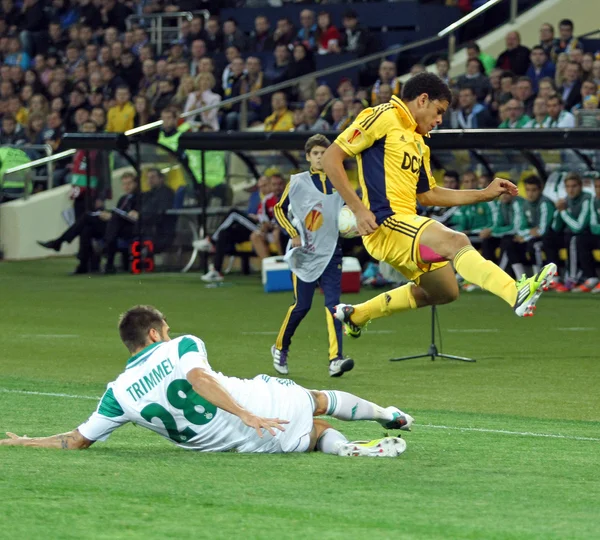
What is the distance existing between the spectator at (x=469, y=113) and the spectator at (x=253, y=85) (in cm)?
542

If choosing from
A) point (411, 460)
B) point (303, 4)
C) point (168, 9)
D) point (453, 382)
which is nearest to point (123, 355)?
point (453, 382)

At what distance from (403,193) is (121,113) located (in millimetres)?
18773

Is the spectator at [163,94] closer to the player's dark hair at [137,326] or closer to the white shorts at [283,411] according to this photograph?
the white shorts at [283,411]

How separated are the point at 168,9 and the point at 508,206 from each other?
13.5 m

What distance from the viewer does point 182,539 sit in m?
5.40

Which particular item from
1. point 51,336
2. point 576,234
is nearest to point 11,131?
point 576,234

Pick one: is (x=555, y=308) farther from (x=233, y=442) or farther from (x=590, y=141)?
(x=233, y=442)

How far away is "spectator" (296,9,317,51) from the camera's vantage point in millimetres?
27609

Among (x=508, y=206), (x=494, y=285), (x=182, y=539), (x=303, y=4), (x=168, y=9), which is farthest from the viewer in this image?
(x=168, y=9)

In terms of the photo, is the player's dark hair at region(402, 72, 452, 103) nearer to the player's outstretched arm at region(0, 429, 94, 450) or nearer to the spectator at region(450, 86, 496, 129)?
the player's outstretched arm at region(0, 429, 94, 450)

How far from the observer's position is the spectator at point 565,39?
2358cm

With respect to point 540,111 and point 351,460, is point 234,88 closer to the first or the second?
point 540,111

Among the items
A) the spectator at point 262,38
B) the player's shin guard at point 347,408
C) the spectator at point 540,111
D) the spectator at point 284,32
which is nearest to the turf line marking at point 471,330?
the spectator at point 540,111

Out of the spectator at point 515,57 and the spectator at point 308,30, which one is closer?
the spectator at point 515,57
